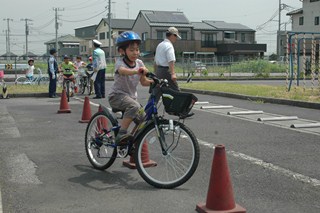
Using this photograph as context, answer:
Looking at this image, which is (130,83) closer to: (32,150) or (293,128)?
(32,150)

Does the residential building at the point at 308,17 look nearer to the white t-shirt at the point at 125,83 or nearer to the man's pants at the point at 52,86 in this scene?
the man's pants at the point at 52,86

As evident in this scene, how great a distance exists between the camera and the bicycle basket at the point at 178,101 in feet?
13.8

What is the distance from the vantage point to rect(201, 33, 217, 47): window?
6550 cm

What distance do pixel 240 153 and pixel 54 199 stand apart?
295cm

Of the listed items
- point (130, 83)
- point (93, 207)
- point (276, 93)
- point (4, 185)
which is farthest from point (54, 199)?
point (276, 93)

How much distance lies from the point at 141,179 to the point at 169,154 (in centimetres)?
51

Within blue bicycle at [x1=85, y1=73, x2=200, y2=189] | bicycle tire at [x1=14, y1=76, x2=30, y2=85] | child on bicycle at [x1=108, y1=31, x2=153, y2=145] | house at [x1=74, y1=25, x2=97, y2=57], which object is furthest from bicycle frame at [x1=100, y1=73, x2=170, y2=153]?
house at [x1=74, y1=25, x2=97, y2=57]

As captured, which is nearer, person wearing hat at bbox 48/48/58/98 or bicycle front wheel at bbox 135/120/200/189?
bicycle front wheel at bbox 135/120/200/189

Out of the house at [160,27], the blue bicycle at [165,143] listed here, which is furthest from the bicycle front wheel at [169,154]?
the house at [160,27]

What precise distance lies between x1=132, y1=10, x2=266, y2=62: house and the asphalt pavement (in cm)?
5327

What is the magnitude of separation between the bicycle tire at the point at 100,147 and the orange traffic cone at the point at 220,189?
175cm

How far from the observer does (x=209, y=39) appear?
66250 mm

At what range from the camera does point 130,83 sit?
4.95m

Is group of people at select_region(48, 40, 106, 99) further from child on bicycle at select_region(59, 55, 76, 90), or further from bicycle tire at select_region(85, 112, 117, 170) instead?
bicycle tire at select_region(85, 112, 117, 170)
